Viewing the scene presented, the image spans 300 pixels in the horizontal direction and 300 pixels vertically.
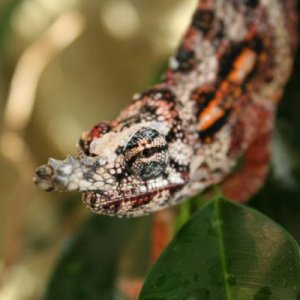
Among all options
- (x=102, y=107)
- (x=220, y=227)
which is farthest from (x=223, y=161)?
(x=102, y=107)

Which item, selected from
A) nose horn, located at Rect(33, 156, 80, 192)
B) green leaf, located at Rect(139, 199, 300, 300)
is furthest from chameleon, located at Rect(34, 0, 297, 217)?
green leaf, located at Rect(139, 199, 300, 300)

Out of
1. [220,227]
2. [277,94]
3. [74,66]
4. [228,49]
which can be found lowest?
[220,227]

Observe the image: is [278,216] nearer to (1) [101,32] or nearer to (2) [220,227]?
(2) [220,227]

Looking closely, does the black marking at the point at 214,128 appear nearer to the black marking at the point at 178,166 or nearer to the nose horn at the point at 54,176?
the black marking at the point at 178,166

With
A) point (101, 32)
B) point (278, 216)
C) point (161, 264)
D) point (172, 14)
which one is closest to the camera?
point (161, 264)

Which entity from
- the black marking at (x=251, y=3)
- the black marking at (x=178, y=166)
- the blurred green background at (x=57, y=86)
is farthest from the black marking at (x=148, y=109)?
the blurred green background at (x=57, y=86)

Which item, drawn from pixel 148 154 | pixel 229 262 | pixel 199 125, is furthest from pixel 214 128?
pixel 229 262

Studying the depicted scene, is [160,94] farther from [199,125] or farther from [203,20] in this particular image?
[203,20]
